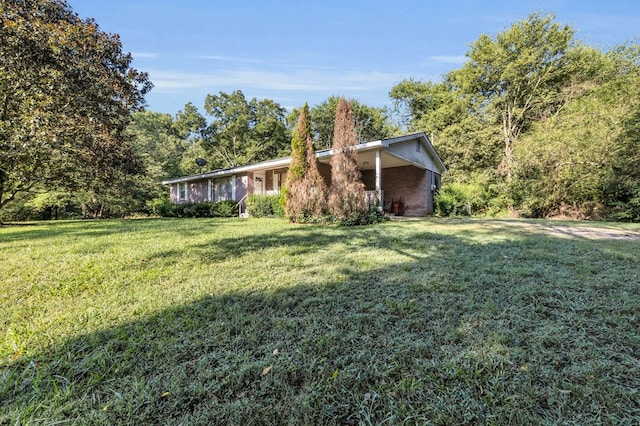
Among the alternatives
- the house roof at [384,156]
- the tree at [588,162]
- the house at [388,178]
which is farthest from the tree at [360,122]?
the tree at [588,162]

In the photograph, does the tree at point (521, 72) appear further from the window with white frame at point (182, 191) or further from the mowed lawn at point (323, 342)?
the window with white frame at point (182, 191)

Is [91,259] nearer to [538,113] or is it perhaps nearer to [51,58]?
[51,58]

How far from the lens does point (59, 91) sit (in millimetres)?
→ 7285

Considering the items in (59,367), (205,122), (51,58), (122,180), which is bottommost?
(59,367)

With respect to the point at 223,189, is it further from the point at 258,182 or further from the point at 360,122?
the point at 360,122

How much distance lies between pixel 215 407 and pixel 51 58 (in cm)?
1013

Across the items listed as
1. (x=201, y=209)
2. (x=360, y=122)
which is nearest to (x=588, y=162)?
(x=201, y=209)

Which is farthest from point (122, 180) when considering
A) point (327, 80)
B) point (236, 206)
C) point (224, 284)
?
point (224, 284)

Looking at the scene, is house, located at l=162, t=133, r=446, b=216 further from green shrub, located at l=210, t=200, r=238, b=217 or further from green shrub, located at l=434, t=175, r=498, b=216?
green shrub, located at l=210, t=200, r=238, b=217

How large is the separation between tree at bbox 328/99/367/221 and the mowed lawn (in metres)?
4.71

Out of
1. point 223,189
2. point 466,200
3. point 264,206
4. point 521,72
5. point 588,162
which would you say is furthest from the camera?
point 521,72

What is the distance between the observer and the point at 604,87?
565 inches

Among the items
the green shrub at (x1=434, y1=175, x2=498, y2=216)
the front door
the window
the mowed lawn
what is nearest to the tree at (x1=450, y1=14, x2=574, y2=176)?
the green shrub at (x1=434, y1=175, x2=498, y2=216)

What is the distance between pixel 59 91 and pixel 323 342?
9.63 metres
